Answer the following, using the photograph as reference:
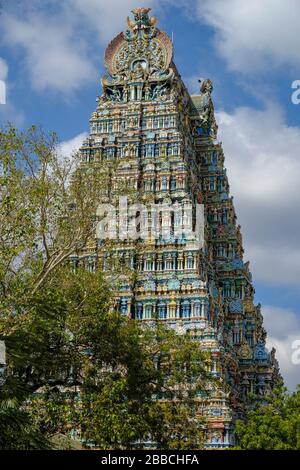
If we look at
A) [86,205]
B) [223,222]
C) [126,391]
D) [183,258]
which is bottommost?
[126,391]

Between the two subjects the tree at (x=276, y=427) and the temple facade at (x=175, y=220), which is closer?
the tree at (x=276, y=427)

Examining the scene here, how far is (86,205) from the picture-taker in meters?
24.8

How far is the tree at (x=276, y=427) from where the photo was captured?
26.5 metres

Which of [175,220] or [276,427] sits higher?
[175,220]

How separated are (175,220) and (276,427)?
Answer: 17.0 meters

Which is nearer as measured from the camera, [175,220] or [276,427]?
[276,427]

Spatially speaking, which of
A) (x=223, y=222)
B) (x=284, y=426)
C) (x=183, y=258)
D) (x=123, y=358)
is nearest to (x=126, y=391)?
(x=123, y=358)

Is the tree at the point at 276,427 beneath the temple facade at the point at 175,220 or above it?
beneath

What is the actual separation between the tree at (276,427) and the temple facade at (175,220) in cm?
482

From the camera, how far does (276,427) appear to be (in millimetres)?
27172

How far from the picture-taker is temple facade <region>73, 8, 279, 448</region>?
38.6 m
